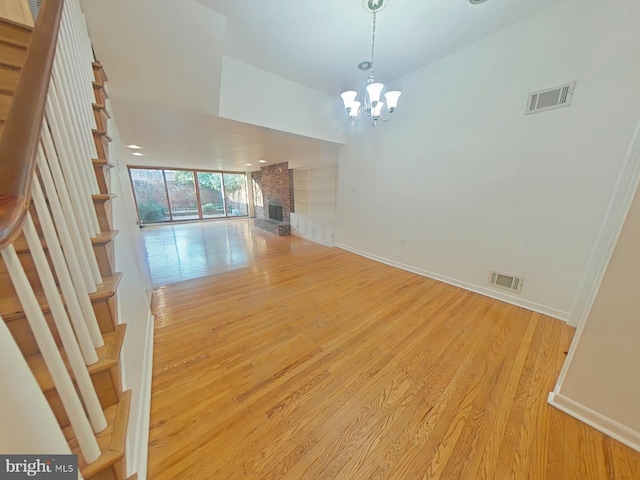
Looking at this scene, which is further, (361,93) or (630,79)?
(361,93)

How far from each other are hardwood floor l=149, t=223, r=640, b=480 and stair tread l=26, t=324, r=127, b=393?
68 centimetres

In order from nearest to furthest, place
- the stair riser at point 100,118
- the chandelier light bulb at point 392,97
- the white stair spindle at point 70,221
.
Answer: the white stair spindle at point 70,221 < the stair riser at point 100,118 < the chandelier light bulb at point 392,97

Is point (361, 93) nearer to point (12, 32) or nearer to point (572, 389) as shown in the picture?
point (12, 32)

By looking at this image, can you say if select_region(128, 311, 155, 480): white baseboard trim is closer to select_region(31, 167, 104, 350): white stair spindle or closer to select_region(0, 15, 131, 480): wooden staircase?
select_region(0, 15, 131, 480): wooden staircase

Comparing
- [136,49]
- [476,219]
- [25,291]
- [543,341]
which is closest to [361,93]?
[476,219]

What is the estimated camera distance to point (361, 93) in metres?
3.51

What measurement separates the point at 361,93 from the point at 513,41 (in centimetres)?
187

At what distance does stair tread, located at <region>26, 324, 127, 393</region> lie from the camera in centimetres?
74

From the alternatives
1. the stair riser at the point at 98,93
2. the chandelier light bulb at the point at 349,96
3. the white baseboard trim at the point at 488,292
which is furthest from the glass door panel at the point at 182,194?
the chandelier light bulb at the point at 349,96

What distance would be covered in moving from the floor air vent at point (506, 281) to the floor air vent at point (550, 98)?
1781mm

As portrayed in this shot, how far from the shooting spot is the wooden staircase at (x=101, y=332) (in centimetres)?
75

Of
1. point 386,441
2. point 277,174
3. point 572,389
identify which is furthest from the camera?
point 277,174
